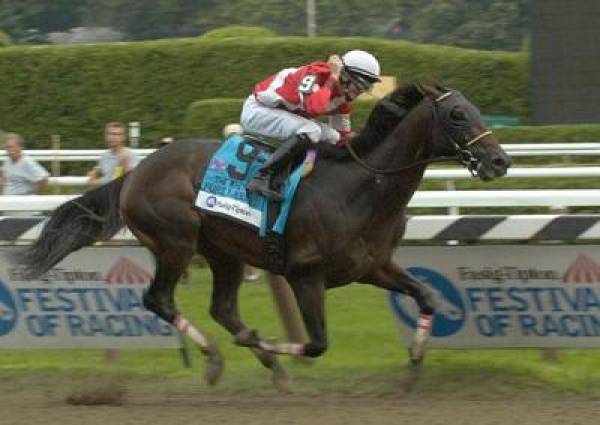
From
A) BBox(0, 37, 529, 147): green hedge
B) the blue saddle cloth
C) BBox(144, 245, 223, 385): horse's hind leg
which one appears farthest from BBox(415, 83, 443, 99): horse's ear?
BBox(0, 37, 529, 147): green hedge

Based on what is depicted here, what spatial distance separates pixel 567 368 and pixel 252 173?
1.96 metres

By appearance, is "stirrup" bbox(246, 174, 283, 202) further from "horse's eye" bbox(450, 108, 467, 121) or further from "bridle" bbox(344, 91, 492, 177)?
"horse's eye" bbox(450, 108, 467, 121)

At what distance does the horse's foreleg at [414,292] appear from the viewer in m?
7.44

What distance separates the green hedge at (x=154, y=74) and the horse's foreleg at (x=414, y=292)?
1523cm

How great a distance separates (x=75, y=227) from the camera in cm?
805

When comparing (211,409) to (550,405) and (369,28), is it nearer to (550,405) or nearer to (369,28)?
(550,405)

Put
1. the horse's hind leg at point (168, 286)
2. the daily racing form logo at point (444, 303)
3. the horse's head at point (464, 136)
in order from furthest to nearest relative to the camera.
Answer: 1. the daily racing form logo at point (444, 303)
2. the horse's hind leg at point (168, 286)
3. the horse's head at point (464, 136)

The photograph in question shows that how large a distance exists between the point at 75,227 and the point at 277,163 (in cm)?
136

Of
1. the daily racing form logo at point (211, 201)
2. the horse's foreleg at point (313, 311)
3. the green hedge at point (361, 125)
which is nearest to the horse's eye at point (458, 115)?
the horse's foreleg at point (313, 311)

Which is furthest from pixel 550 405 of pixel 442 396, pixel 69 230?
pixel 69 230

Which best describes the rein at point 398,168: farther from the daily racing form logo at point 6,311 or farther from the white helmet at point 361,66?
the daily racing form logo at point 6,311

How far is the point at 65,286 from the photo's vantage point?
27.0 feet

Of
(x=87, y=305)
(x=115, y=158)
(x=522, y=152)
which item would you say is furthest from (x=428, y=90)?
(x=522, y=152)

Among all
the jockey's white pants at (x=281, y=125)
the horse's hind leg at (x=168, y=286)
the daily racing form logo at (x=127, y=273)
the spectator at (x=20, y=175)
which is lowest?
the spectator at (x=20, y=175)
